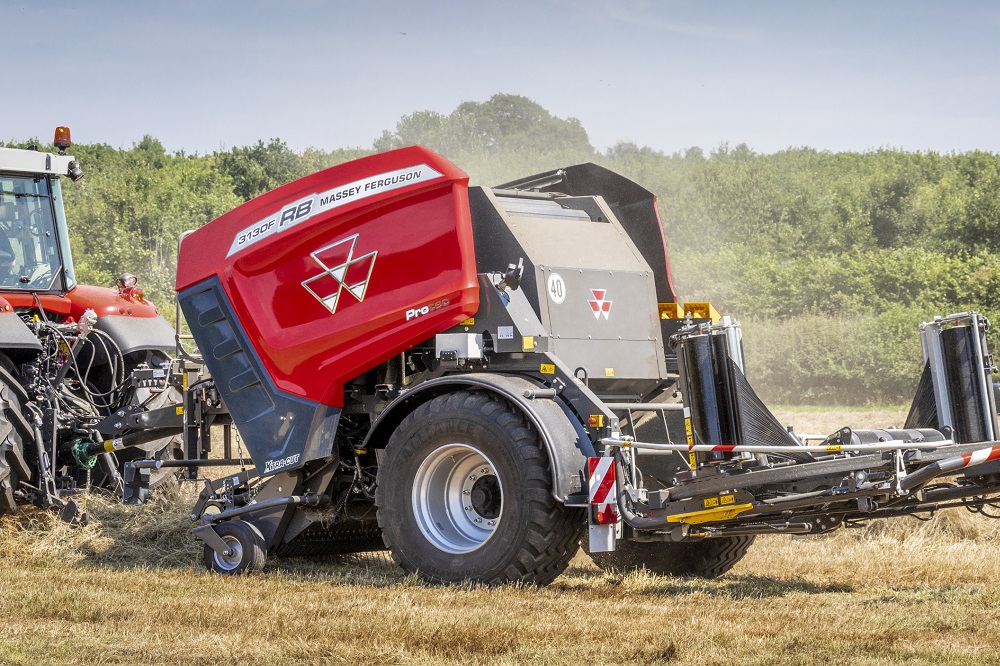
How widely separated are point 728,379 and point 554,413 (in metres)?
0.95

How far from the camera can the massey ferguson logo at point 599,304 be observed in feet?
24.9

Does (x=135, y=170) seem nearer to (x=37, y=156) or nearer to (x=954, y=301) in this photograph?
(x=954, y=301)

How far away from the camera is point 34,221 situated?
32.2 feet

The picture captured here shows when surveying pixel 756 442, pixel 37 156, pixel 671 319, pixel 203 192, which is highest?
pixel 203 192

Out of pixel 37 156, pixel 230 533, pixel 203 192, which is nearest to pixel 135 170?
pixel 203 192

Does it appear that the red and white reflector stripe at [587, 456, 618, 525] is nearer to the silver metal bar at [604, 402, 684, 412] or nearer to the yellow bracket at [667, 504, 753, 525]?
the yellow bracket at [667, 504, 753, 525]

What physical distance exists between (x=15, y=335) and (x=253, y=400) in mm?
2112

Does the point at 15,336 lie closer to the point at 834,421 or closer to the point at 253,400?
the point at 253,400

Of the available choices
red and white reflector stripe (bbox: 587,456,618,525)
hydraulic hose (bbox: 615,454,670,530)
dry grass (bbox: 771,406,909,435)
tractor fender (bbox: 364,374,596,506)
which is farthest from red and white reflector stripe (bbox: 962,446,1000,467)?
dry grass (bbox: 771,406,909,435)

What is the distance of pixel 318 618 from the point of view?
5473 millimetres

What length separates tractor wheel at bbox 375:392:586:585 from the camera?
6.46 m

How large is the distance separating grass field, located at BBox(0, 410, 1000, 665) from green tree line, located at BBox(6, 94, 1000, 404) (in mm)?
19322

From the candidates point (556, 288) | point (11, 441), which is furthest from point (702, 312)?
point (11, 441)

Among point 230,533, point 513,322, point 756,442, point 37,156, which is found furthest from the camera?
point 37,156
